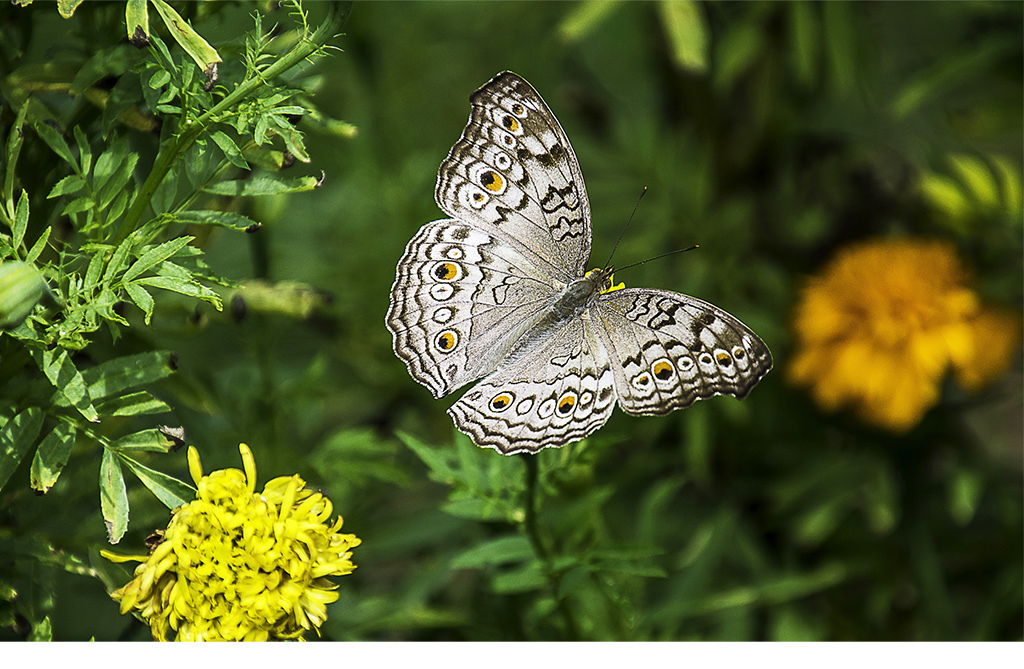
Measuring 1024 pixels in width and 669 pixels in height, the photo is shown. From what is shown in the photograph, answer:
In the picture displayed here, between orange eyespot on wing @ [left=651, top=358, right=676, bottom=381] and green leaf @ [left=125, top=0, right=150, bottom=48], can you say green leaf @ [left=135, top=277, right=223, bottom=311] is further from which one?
orange eyespot on wing @ [left=651, top=358, right=676, bottom=381]

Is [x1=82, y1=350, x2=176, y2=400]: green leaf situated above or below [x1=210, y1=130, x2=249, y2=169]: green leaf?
below

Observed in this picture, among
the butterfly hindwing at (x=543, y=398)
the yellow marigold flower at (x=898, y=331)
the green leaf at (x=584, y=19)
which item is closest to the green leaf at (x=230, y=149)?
the butterfly hindwing at (x=543, y=398)

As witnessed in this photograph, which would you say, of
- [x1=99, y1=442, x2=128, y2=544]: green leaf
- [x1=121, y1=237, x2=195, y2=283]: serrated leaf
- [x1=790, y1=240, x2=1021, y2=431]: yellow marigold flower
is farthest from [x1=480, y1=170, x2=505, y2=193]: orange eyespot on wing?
[x1=790, y1=240, x2=1021, y2=431]: yellow marigold flower

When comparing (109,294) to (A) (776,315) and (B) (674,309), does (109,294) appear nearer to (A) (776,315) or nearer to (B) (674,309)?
(B) (674,309)

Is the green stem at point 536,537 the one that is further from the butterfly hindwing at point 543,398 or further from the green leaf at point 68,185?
the green leaf at point 68,185

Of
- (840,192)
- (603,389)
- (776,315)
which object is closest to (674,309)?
(603,389)

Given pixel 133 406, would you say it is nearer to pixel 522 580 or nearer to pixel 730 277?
pixel 522 580

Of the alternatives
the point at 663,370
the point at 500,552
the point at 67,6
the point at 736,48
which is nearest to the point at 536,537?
the point at 500,552
